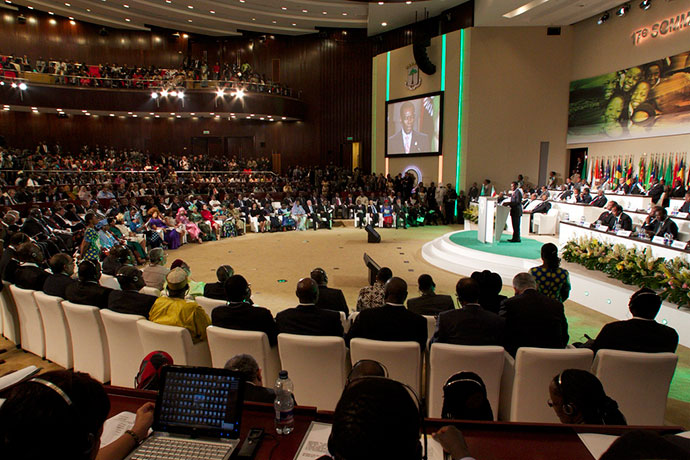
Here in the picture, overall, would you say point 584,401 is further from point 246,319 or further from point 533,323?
point 246,319

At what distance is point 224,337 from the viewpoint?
2.74 meters

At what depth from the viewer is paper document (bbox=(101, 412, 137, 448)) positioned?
161 cm

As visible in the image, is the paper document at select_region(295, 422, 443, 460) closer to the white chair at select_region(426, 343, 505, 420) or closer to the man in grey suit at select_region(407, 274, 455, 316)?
the white chair at select_region(426, 343, 505, 420)

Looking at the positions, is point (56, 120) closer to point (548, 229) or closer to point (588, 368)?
point (548, 229)

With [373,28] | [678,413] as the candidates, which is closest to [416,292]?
[678,413]

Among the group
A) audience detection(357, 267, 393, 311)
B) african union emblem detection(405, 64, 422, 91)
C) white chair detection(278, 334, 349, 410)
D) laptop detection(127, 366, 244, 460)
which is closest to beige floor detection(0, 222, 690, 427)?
audience detection(357, 267, 393, 311)

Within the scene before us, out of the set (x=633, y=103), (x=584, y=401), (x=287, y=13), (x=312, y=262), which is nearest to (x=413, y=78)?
(x=287, y=13)

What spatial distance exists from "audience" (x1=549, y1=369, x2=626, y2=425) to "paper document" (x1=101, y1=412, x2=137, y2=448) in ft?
5.59

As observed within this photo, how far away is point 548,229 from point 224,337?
9299 millimetres

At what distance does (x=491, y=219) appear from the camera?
8391 millimetres

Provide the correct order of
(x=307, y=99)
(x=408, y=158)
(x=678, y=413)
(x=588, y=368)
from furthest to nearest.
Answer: (x=307, y=99) → (x=408, y=158) → (x=678, y=413) → (x=588, y=368)

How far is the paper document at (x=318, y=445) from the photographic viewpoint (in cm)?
149

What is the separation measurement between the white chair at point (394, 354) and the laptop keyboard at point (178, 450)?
1.18 metres

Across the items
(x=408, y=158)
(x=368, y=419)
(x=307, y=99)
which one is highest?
(x=307, y=99)
